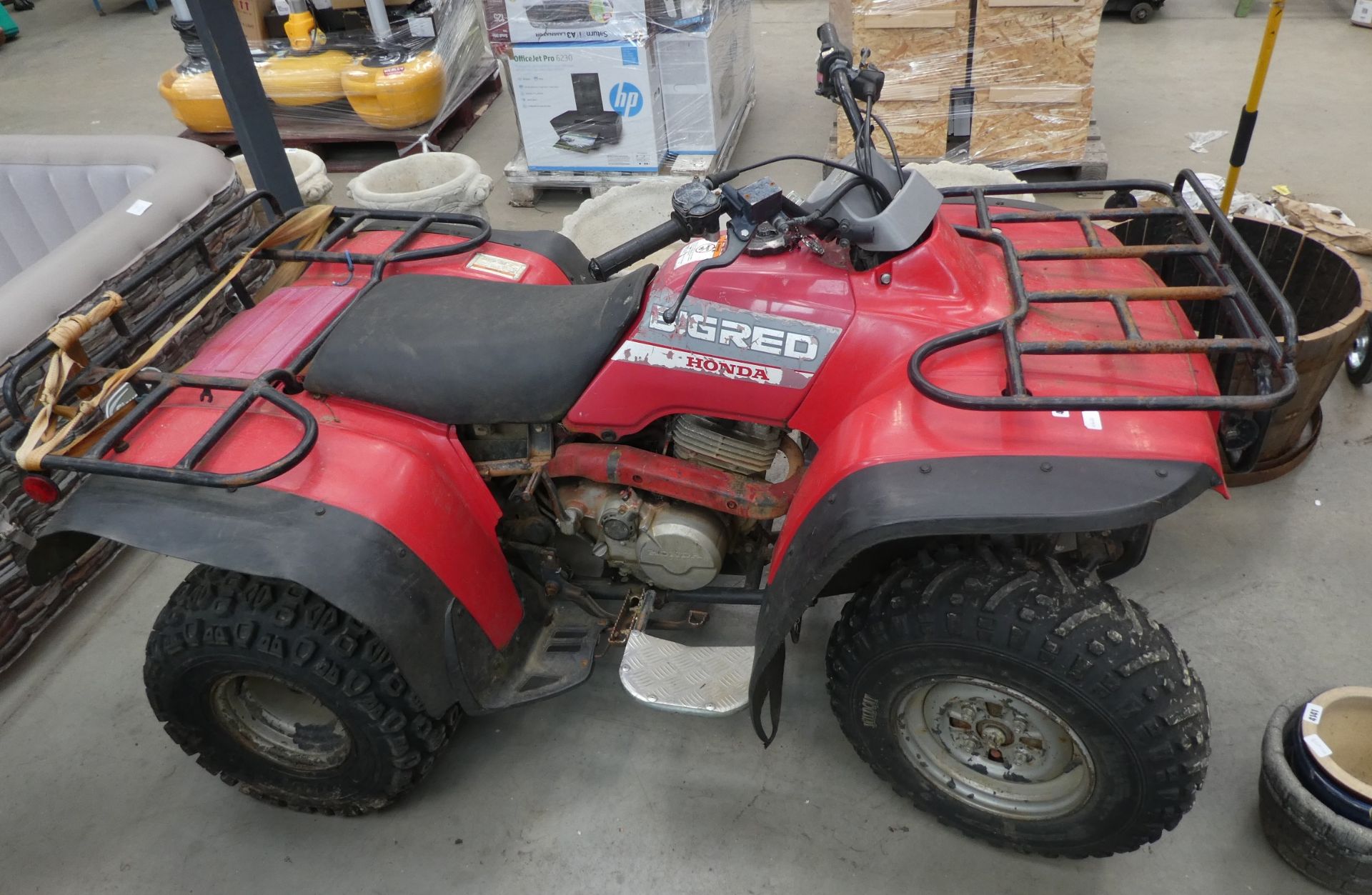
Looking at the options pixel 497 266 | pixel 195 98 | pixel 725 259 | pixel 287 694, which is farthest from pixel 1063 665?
pixel 195 98

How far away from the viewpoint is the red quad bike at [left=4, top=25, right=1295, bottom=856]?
1.71 m

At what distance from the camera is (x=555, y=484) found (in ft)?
7.53

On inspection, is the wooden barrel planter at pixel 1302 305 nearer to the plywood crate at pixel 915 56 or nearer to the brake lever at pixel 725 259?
the brake lever at pixel 725 259

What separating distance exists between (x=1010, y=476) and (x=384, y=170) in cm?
351

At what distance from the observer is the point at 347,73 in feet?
17.6

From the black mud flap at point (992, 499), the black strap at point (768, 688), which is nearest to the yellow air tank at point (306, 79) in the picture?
the black strap at point (768, 688)

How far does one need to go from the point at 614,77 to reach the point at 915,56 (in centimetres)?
146

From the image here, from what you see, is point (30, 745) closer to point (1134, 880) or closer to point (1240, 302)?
point (1134, 880)

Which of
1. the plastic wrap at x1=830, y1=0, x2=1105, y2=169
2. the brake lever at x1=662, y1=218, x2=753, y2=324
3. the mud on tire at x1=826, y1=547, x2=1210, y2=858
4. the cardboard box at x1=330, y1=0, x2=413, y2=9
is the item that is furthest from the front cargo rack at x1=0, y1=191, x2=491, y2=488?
the cardboard box at x1=330, y1=0, x2=413, y2=9

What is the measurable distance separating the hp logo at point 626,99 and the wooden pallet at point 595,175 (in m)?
0.33

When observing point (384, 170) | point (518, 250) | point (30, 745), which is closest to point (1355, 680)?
point (518, 250)

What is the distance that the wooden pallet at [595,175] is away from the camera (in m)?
4.78

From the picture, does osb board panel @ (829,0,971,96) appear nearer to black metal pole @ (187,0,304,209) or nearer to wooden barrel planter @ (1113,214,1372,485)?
wooden barrel planter @ (1113,214,1372,485)

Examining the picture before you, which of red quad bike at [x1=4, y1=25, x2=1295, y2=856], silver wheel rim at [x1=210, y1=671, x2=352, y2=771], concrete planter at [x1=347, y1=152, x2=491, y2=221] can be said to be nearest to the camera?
red quad bike at [x1=4, y1=25, x2=1295, y2=856]
